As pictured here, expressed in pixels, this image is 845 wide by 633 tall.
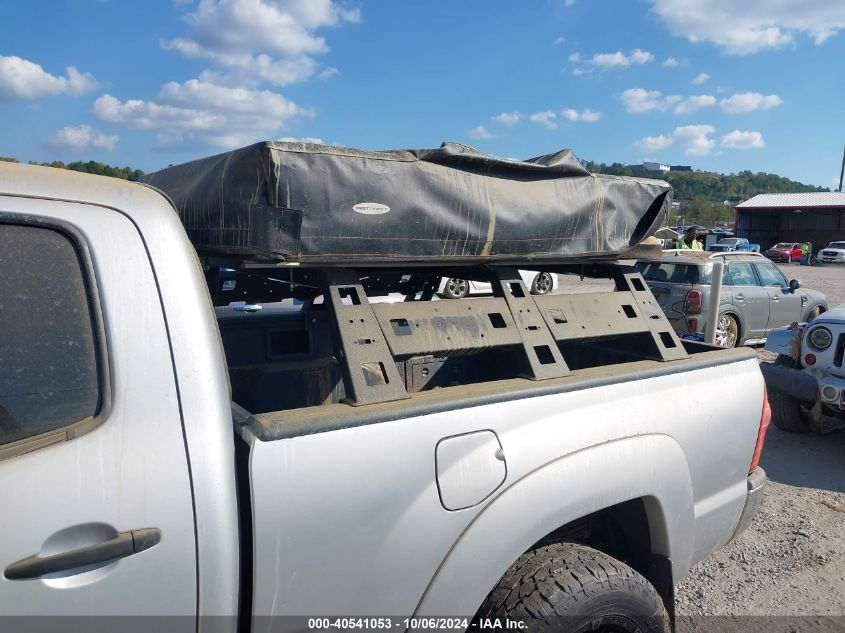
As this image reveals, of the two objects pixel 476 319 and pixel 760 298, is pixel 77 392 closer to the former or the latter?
pixel 476 319

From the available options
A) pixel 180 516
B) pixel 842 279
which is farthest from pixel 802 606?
pixel 842 279

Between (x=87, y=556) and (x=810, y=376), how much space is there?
587cm

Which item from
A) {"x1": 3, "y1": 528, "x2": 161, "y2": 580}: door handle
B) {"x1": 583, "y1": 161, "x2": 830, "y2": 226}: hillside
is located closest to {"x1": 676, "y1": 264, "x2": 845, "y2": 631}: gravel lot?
{"x1": 3, "y1": 528, "x2": 161, "y2": 580}: door handle

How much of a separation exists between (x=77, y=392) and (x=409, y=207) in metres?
1.14

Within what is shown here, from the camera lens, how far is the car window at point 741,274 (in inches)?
428

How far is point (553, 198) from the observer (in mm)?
2455

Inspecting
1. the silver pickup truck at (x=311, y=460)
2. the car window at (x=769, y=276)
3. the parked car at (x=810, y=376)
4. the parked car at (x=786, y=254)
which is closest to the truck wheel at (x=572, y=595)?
the silver pickup truck at (x=311, y=460)

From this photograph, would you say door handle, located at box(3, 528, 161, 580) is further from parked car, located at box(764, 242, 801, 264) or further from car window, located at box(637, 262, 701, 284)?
parked car, located at box(764, 242, 801, 264)

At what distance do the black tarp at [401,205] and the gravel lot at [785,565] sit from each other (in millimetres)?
2087

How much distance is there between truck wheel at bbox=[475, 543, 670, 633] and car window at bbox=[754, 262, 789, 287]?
1049cm

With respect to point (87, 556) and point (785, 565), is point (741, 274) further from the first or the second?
point (87, 556)

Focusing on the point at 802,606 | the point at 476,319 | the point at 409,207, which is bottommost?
the point at 802,606

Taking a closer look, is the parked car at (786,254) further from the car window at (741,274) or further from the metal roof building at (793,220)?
the car window at (741,274)

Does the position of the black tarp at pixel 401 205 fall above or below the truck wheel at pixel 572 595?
above
